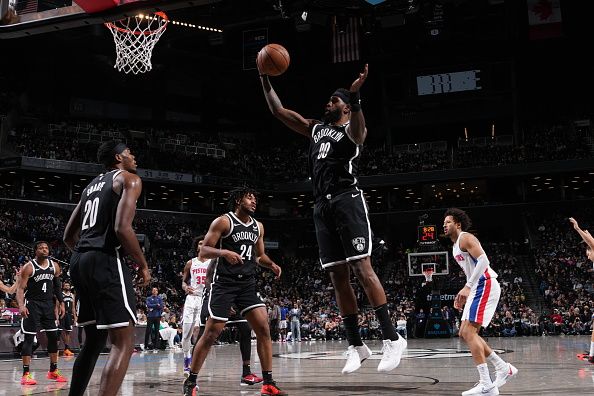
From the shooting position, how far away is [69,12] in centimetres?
960

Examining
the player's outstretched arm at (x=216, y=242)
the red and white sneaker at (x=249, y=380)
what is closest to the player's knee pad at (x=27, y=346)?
the red and white sneaker at (x=249, y=380)

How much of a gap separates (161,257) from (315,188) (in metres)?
28.2

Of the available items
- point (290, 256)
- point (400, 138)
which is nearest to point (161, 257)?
point (290, 256)

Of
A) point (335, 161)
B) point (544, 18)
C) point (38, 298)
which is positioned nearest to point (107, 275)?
point (335, 161)

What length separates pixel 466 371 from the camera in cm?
888

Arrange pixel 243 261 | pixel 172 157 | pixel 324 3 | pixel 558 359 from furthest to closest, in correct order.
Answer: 1. pixel 172 157
2. pixel 324 3
3. pixel 558 359
4. pixel 243 261

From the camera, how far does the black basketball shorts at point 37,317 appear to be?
1042 cm

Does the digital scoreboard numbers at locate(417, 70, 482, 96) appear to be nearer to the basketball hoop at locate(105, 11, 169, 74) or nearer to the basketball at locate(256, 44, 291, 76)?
the basketball hoop at locate(105, 11, 169, 74)

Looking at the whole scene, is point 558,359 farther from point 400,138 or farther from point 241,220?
point 400,138

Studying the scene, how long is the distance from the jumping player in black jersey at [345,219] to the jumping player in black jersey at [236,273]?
1.16m

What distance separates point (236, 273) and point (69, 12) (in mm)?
5145

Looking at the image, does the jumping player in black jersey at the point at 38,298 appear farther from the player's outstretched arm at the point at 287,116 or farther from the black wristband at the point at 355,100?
the black wristband at the point at 355,100

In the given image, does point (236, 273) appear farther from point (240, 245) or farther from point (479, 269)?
point (479, 269)

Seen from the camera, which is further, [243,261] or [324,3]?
[324,3]
